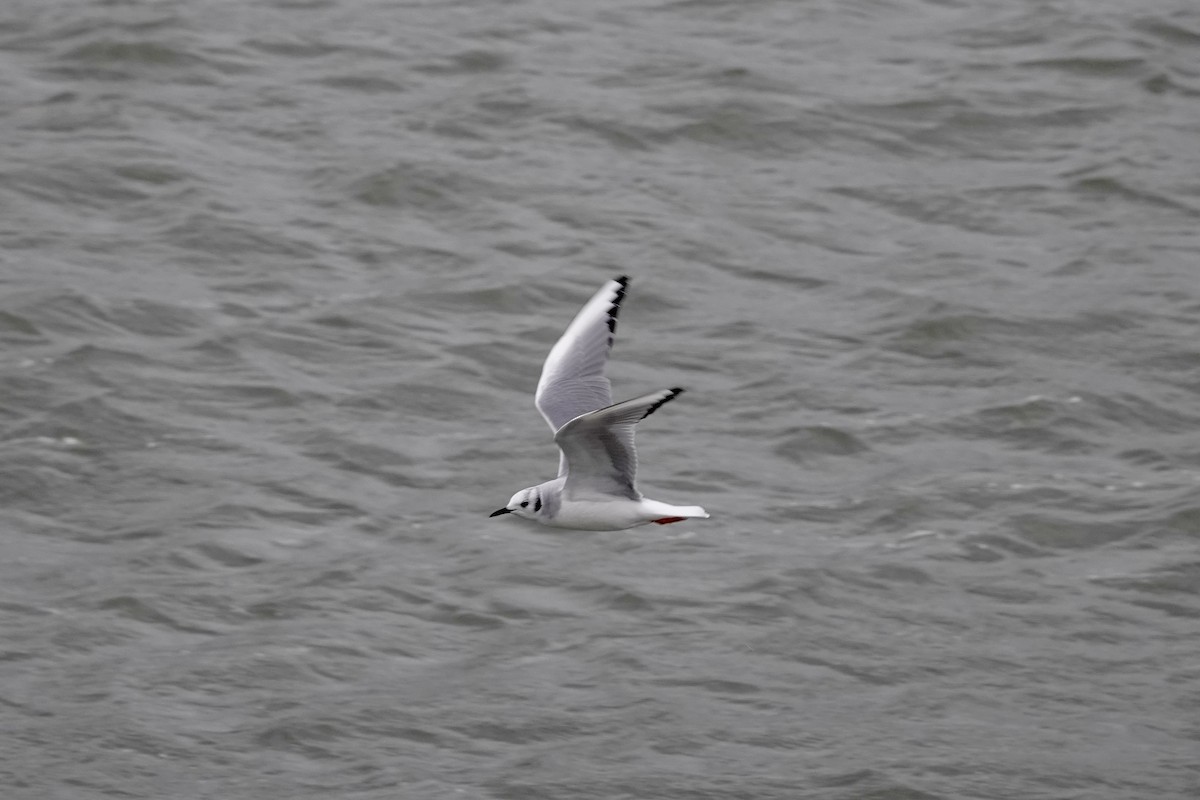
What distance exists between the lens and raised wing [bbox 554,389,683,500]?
773 cm

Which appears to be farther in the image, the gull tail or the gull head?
the gull head

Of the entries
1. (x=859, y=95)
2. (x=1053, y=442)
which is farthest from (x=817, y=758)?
(x=859, y=95)

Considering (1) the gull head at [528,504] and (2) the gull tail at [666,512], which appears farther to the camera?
(1) the gull head at [528,504]

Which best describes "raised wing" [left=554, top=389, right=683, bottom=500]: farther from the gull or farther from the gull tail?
the gull tail

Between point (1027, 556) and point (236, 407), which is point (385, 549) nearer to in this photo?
point (236, 407)

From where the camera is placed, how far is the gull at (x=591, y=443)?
25.8ft

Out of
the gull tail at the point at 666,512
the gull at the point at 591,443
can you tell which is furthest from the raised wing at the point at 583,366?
the gull tail at the point at 666,512

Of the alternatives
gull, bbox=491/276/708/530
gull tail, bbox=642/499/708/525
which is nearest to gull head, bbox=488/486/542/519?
gull, bbox=491/276/708/530

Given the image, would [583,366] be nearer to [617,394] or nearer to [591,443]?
[591,443]

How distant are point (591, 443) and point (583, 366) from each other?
2.85 feet

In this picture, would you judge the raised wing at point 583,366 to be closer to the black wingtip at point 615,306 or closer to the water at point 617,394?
the black wingtip at point 615,306

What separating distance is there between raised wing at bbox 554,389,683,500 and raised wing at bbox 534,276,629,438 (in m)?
0.36

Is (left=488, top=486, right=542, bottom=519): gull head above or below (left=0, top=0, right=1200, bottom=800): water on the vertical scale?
above

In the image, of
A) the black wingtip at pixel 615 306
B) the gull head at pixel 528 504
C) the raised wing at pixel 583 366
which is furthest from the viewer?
the black wingtip at pixel 615 306
